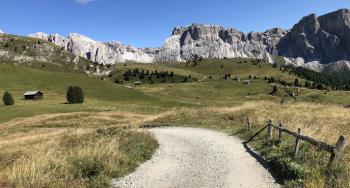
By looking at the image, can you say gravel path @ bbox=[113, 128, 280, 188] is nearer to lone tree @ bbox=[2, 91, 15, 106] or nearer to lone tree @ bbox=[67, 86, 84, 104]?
lone tree @ bbox=[2, 91, 15, 106]

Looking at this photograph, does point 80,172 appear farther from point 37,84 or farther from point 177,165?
point 37,84

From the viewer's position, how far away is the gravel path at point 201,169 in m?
16.2

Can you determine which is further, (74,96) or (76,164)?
(74,96)

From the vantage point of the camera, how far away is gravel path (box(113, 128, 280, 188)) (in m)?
16.2

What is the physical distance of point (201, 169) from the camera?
18.9 m

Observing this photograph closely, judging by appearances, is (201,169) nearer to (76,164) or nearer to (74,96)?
(76,164)

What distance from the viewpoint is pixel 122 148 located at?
74.2 ft

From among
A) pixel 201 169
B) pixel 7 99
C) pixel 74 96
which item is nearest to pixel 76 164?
pixel 201 169

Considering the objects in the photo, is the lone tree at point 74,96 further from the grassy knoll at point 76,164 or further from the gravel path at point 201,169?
the gravel path at point 201,169

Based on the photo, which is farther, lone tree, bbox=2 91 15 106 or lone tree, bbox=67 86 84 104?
lone tree, bbox=67 86 84 104

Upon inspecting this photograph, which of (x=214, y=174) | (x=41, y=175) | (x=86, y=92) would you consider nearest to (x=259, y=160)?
(x=214, y=174)

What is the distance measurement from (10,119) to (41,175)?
69620mm

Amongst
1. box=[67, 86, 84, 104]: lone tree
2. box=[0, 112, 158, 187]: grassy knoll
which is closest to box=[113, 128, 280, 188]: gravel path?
box=[0, 112, 158, 187]: grassy knoll

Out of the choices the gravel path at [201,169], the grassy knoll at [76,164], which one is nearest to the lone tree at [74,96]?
the grassy knoll at [76,164]
